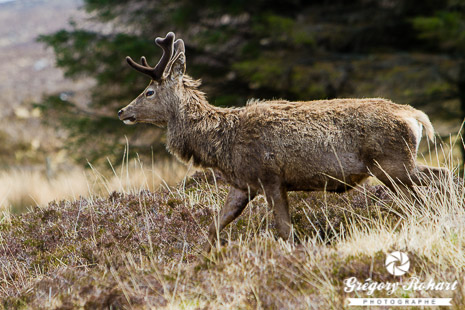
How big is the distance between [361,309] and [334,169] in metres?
1.68

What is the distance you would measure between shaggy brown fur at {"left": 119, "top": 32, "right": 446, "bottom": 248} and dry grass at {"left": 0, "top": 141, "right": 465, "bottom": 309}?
0.29 m

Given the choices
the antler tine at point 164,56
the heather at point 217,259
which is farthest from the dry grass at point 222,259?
the antler tine at point 164,56

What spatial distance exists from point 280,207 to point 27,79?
4403 cm

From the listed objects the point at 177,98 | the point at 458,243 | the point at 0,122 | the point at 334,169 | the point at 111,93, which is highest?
the point at 177,98

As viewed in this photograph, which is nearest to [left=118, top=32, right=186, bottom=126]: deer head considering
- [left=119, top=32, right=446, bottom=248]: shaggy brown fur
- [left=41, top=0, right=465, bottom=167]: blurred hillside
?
[left=119, top=32, right=446, bottom=248]: shaggy brown fur

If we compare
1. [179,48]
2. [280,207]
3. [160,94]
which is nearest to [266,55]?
[179,48]

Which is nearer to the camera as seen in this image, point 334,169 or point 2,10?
point 334,169

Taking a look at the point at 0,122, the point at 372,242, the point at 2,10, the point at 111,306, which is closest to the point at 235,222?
the point at 372,242

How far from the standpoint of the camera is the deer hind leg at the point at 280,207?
5.56 meters

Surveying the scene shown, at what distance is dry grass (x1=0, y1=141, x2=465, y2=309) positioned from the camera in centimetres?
446

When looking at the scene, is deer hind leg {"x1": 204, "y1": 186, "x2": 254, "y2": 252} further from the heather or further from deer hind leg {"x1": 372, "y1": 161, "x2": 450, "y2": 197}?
deer hind leg {"x1": 372, "y1": 161, "x2": 450, "y2": 197}

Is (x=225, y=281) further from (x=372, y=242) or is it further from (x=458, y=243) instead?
(x=458, y=243)

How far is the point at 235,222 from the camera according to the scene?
6680 mm

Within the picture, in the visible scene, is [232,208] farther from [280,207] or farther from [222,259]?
[222,259]
